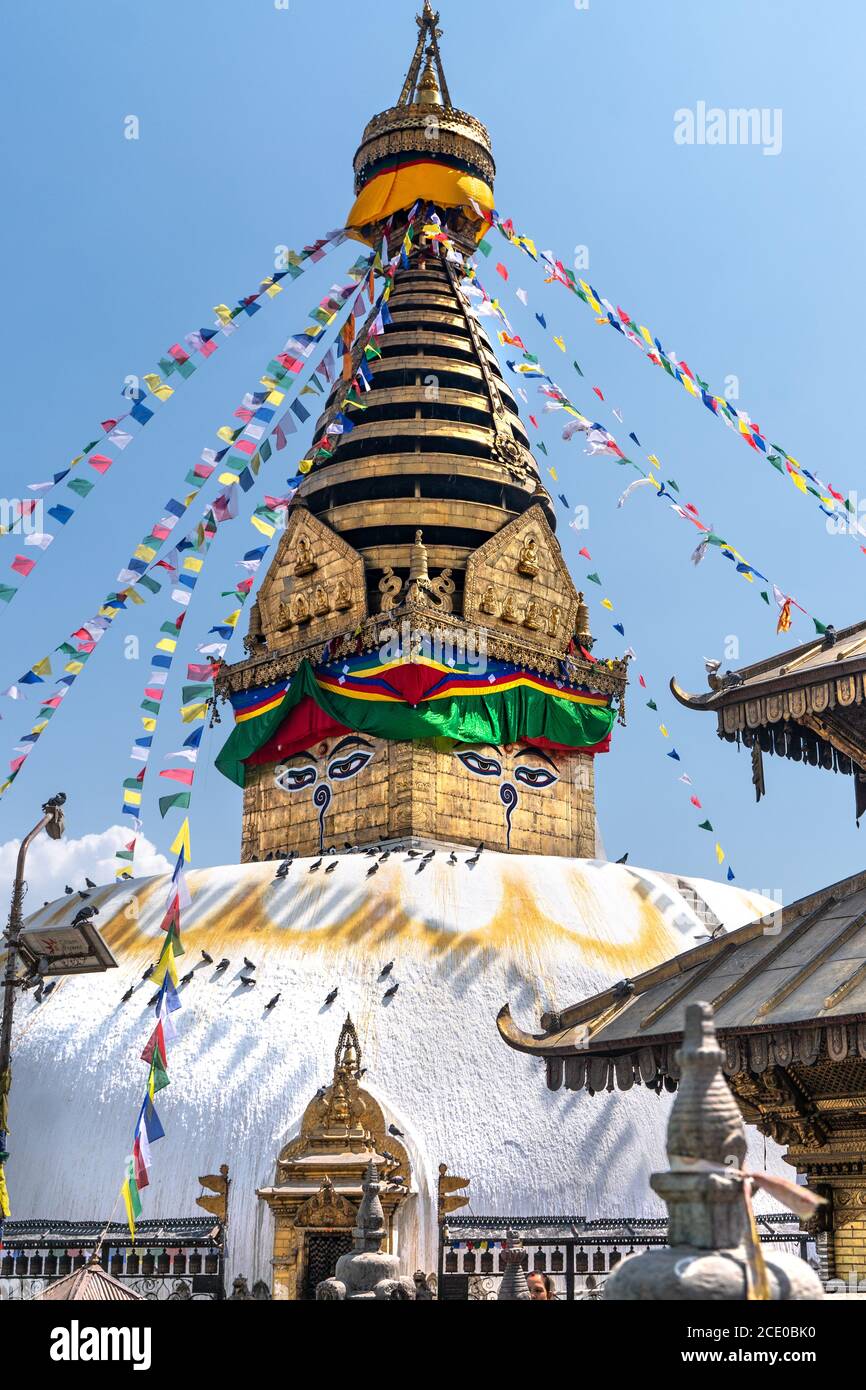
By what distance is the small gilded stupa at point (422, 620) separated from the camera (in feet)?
70.6

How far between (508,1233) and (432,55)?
24.0 metres

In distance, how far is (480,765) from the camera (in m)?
22.0

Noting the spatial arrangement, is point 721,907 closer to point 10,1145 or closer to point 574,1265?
point 574,1265

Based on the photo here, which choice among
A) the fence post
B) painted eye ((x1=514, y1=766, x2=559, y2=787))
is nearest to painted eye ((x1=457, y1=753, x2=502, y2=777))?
painted eye ((x1=514, y1=766, x2=559, y2=787))

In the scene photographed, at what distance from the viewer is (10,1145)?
52.2 ft

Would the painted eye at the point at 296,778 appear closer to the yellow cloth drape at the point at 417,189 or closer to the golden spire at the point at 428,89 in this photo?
the yellow cloth drape at the point at 417,189

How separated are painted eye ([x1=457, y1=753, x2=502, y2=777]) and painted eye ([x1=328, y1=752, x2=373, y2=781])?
1.50 metres

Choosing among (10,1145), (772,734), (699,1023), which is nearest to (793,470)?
(772,734)

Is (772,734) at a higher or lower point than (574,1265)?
higher

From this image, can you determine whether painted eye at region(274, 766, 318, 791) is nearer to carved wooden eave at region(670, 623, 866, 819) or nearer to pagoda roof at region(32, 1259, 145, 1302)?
pagoda roof at region(32, 1259, 145, 1302)

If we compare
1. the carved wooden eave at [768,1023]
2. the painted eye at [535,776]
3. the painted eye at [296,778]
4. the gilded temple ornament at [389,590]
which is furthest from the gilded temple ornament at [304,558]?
the carved wooden eave at [768,1023]

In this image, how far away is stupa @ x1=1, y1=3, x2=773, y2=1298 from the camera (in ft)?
48.5

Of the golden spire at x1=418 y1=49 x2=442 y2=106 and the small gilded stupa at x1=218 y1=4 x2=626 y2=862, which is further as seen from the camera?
the golden spire at x1=418 y1=49 x2=442 y2=106

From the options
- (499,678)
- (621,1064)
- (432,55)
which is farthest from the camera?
(432,55)
